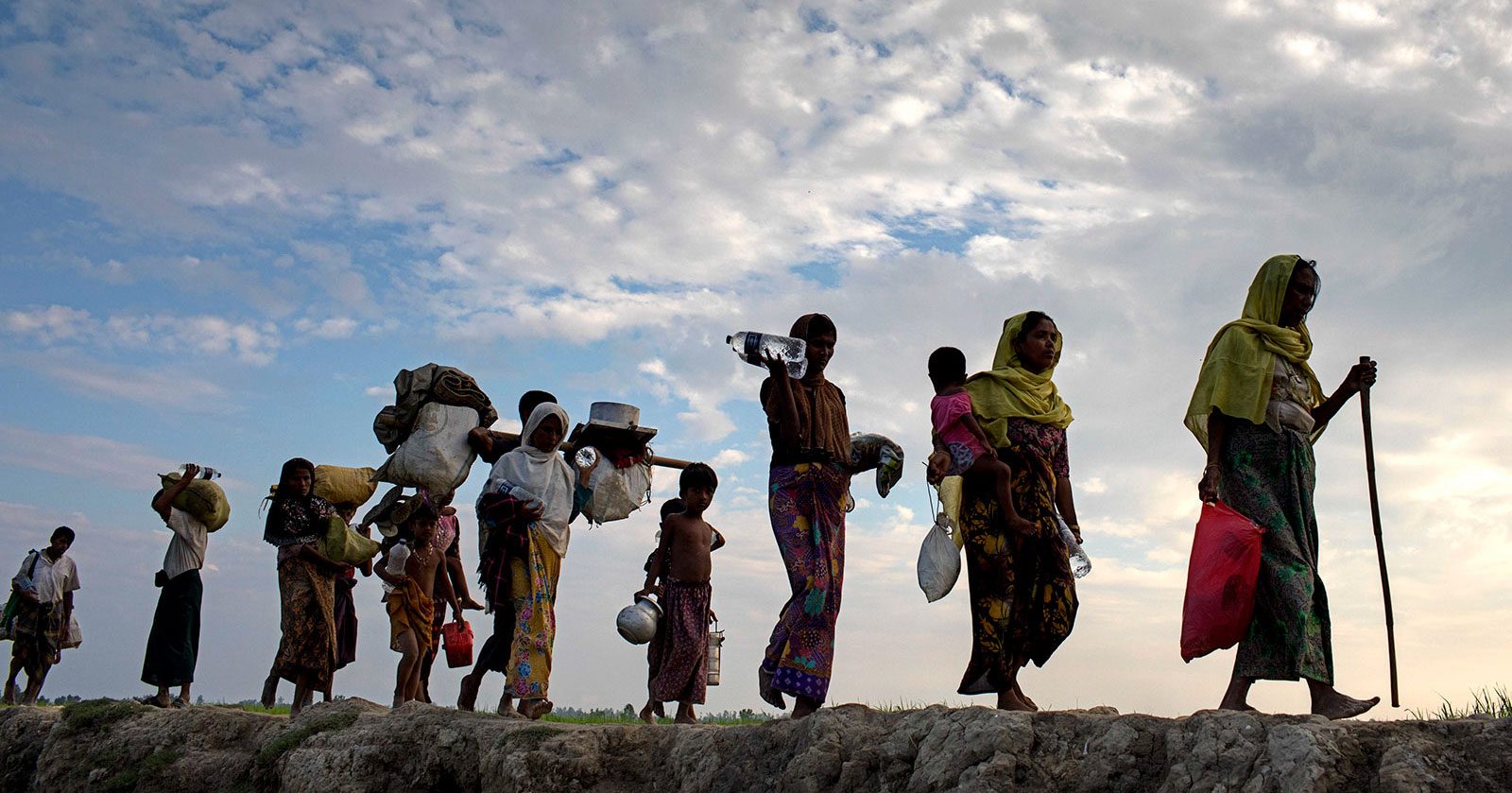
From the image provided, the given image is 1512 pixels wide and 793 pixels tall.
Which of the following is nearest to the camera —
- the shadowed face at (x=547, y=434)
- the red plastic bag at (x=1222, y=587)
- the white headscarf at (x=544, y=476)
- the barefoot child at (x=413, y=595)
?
the red plastic bag at (x=1222, y=587)

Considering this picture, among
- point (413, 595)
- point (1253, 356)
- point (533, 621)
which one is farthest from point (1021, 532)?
point (413, 595)

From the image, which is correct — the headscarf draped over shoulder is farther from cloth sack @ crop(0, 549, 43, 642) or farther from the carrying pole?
cloth sack @ crop(0, 549, 43, 642)

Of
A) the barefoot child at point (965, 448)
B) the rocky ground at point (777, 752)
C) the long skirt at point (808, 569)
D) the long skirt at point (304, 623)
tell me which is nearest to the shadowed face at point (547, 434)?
the rocky ground at point (777, 752)

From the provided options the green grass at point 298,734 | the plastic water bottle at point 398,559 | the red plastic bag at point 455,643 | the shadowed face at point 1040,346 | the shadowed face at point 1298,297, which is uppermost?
the shadowed face at point 1298,297

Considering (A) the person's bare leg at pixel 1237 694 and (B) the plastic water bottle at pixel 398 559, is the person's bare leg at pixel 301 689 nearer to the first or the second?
(B) the plastic water bottle at pixel 398 559

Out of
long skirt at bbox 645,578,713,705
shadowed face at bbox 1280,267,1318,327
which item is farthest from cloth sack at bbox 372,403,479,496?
shadowed face at bbox 1280,267,1318,327

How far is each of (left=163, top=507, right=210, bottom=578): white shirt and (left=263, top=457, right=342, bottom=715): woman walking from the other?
113cm

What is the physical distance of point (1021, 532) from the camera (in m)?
5.82

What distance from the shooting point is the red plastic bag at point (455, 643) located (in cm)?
932

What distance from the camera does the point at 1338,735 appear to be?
4102mm

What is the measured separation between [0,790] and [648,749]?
19.6ft

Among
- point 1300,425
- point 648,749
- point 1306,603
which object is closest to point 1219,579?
point 1306,603

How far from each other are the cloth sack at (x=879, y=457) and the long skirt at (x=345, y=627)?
5064 millimetres

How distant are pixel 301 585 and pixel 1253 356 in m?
6.54
